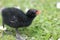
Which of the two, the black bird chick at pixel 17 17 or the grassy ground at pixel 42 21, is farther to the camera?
the grassy ground at pixel 42 21

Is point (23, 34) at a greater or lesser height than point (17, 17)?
lesser

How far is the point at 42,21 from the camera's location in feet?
15.7

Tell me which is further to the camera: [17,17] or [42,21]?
[42,21]

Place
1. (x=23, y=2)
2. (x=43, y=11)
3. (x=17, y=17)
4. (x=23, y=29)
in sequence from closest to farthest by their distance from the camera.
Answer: (x=17, y=17) < (x=23, y=29) < (x=43, y=11) < (x=23, y=2)

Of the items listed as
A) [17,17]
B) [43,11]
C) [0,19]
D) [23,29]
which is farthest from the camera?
[43,11]

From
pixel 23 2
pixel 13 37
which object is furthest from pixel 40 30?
pixel 23 2

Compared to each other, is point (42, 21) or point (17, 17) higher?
point (17, 17)

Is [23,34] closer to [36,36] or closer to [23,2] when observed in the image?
[36,36]

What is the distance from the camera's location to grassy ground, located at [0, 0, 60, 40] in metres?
4.35

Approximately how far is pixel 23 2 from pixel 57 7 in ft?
2.55

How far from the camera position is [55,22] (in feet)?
15.6

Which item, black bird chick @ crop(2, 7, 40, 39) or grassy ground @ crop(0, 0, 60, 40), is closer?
black bird chick @ crop(2, 7, 40, 39)

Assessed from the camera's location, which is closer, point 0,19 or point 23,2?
point 0,19

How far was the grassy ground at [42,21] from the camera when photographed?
435 centimetres
